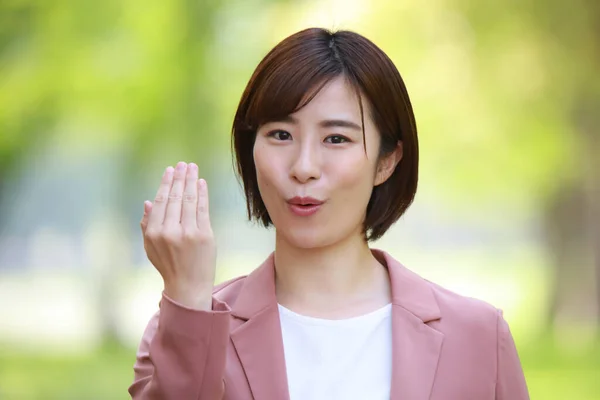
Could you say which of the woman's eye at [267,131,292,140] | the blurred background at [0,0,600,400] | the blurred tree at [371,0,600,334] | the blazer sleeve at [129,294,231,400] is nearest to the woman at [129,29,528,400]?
the woman's eye at [267,131,292,140]

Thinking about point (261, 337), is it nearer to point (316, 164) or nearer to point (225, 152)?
point (316, 164)

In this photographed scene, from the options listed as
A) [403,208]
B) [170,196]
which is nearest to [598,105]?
[403,208]

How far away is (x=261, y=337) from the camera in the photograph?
6.66 ft

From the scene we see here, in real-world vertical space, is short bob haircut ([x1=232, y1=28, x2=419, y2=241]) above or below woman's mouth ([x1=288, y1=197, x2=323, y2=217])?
above

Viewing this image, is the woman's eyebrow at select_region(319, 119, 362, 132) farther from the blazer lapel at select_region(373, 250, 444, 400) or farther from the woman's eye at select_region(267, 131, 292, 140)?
the blazer lapel at select_region(373, 250, 444, 400)

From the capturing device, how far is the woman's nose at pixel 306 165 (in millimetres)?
1984

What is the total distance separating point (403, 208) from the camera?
7.45ft

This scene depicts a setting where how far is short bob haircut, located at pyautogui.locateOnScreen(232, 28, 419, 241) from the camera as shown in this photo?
79.9 inches

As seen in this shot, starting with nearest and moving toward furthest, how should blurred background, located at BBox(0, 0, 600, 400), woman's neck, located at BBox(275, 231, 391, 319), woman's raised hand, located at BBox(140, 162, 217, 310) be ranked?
1. woman's raised hand, located at BBox(140, 162, 217, 310)
2. woman's neck, located at BBox(275, 231, 391, 319)
3. blurred background, located at BBox(0, 0, 600, 400)

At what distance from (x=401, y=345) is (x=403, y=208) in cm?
37

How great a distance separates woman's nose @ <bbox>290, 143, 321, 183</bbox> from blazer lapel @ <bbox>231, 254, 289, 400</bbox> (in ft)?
0.85

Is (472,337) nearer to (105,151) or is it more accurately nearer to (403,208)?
(403,208)

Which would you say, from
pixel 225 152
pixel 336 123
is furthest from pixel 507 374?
pixel 225 152

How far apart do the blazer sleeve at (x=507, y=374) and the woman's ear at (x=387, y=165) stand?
1.30ft
